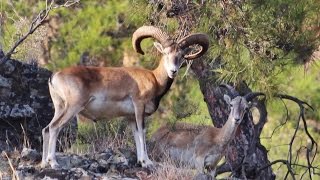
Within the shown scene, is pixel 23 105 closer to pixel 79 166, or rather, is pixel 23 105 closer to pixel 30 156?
pixel 30 156

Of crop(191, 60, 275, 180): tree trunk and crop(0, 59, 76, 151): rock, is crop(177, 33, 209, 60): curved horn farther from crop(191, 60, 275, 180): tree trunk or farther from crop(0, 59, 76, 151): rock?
crop(0, 59, 76, 151): rock

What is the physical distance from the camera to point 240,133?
53.1 feet

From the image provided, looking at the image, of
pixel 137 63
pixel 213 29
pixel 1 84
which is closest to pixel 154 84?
pixel 213 29

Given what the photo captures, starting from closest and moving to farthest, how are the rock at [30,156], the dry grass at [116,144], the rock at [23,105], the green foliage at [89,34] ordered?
the dry grass at [116,144] → the rock at [30,156] → the rock at [23,105] → the green foliage at [89,34]

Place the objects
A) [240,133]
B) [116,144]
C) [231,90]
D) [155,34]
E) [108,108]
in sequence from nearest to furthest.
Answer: [108,108] → [155,34] → [116,144] → [231,90] → [240,133]

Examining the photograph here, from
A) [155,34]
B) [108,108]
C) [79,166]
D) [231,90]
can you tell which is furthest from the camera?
[231,90]

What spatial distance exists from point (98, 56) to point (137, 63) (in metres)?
2.06

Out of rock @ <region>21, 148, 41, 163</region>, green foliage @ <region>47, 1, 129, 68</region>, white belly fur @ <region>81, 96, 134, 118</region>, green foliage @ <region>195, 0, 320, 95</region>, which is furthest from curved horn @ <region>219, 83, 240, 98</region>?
green foliage @ <region>47, 1, 129, 68</region>

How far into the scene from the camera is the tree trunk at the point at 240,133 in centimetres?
1555

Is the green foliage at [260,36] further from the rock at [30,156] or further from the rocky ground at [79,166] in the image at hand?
the rock at [30,156]

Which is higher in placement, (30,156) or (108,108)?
(108,108)

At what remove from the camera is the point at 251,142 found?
1555 cm

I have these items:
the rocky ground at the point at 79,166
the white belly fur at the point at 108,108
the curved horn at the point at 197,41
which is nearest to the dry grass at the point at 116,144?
the rocky ground at the point at 79,166

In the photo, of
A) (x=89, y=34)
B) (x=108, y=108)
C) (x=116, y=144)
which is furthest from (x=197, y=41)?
(x=89, y=34)
